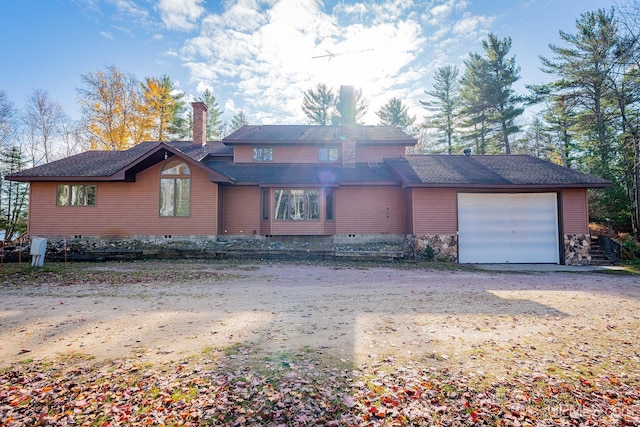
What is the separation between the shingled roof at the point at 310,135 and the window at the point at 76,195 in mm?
6883

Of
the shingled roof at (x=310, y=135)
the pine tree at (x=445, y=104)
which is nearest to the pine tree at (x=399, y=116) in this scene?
the pine tree at (x=445, y=104)

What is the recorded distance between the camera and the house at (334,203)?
43.6 ft

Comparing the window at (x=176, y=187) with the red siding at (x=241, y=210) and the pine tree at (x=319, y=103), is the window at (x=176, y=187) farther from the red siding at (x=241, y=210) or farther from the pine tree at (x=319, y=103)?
the pine tree at (x=319, y=103)

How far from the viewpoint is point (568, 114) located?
21406 mm

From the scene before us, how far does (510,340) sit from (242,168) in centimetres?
1502

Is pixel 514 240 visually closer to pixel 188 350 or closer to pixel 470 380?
pixel 470 380

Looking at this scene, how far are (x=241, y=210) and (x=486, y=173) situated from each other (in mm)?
11667

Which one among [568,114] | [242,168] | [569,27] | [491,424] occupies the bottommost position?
[491,424]

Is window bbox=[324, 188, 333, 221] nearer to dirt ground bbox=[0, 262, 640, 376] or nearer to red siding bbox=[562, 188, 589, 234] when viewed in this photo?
dirt ground bbox=[0, 262, 640, 376]

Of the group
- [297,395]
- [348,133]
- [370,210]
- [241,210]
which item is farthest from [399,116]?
[297,395]

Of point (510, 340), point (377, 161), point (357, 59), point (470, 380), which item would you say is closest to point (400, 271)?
point (510, 340)

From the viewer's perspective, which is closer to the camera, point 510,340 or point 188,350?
point 188,350

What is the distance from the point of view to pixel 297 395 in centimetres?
281

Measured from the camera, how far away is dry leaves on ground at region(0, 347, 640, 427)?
2.53m
